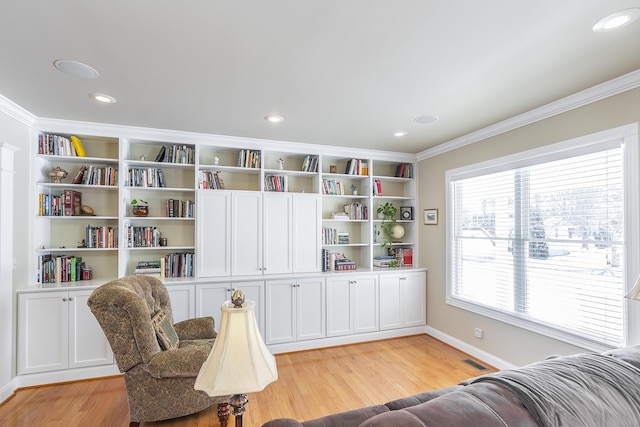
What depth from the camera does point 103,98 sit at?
8.21ft

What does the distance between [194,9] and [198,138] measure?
216cm

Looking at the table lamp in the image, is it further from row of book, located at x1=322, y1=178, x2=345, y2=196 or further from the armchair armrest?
row of book, located at x1=322, y1=178, x2=345, y2=196

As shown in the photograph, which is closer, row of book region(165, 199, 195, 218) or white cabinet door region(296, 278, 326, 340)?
row of book region(165, 199, 195, 218)

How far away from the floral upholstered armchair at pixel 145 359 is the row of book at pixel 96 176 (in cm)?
160

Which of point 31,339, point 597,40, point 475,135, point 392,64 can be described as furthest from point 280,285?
point 597,40

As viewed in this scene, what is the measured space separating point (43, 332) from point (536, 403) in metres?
3.76

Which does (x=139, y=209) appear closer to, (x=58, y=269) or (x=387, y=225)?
(x=58, y=269)

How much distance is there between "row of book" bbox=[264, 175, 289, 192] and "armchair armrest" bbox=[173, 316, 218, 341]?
5.69 feet

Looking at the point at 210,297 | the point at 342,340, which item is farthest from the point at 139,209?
the point at 342,340

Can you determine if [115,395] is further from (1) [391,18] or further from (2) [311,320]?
(1) [391,18]

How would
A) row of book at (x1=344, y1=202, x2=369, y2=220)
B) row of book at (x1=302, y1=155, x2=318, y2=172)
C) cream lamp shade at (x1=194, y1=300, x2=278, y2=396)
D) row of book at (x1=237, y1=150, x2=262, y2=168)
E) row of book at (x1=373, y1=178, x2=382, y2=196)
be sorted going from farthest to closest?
1. row of book at (x1=373, y1=178, x2=382, y2=196)
2. row of book at (x1=344, y1=202, x2=369, y2=220)
3. row of book at (x1=302, y1=155, x2=318, y2=172)
4. row of book at (x1=237, y1=150, x2=262, y2=168)
5. cream lamp shade at (x1=194, y1=300, x2=278, y2=396)

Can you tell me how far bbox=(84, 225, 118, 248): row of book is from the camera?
3.22m

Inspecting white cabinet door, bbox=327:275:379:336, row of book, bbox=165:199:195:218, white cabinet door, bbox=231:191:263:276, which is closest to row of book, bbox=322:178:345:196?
white cabinet door, bbox=231:191:263:276

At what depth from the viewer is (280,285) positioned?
3.57 meters
